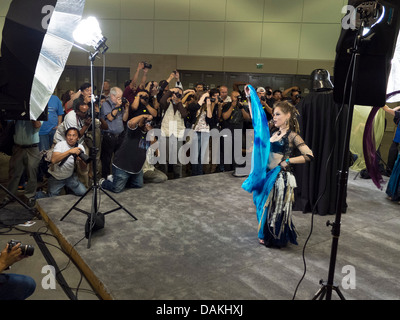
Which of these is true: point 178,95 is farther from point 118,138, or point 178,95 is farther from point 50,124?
point 50,124

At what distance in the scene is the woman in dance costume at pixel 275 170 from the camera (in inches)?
134

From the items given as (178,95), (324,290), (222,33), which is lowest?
(324,290)

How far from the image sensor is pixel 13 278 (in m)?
2.18

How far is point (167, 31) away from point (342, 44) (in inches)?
348

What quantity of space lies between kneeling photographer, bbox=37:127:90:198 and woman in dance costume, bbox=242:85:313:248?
6.99ft

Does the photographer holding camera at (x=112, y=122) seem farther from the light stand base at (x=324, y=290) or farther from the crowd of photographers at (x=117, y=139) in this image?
the light stand base at (x=324, y=290)

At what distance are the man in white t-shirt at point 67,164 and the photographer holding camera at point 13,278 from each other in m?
2.30

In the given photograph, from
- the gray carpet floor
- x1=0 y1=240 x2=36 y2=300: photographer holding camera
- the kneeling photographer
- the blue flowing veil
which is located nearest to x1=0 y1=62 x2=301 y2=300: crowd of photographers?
the kneeling photographer

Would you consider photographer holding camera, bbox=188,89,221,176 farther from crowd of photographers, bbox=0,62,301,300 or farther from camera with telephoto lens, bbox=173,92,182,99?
camera with telephoto lens, bbox=173,92,182,99

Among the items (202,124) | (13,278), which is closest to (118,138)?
(202,124)

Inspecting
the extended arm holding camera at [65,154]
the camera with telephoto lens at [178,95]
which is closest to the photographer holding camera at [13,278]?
the extended arm holding camera at [65,154]

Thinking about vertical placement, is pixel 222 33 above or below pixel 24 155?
above

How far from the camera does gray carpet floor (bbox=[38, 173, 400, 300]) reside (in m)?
2.76

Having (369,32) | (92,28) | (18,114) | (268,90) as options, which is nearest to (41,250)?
(18,114)
